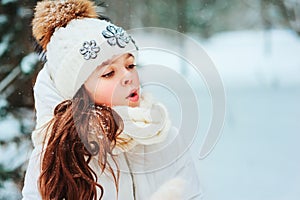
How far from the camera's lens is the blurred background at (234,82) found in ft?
3.16

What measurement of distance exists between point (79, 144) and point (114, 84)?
11cm

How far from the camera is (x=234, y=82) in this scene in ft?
3.30

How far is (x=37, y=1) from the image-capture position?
93cm

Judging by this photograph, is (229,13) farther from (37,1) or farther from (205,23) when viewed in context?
(37,1)

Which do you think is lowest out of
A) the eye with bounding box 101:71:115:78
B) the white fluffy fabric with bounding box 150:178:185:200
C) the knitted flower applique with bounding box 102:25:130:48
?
the white fluffy fabric with bounding box 150:178:185:200

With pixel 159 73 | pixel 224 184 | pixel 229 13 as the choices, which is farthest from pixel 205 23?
pixel 224 184

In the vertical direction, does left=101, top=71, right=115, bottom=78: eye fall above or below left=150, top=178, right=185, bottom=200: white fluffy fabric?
above

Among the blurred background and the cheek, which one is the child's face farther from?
the blurred background

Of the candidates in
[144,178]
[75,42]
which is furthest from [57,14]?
[144,178]

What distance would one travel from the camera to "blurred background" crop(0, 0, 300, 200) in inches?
37.9

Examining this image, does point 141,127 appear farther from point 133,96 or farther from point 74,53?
point 74,53

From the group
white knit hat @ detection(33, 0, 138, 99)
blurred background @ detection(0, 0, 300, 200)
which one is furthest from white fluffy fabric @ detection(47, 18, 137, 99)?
blurred background @ detection(0, 0, 300, 200)

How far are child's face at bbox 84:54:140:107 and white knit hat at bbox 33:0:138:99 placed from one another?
0.04 ft

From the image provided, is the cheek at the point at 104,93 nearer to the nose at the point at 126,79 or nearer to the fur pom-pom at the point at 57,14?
the nose at the point at 126,79
